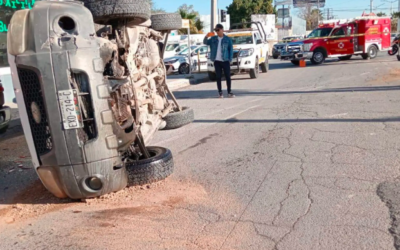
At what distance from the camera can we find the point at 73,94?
3.43m

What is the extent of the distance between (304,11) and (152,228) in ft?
314

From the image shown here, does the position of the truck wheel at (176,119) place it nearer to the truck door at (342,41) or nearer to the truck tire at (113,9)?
the truck tire at (113,9)

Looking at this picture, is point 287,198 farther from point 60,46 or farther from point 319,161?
point 60,46

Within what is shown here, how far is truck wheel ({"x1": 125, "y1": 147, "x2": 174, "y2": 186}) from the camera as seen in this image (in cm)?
427

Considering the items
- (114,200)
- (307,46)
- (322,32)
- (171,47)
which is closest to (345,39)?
(322,32)

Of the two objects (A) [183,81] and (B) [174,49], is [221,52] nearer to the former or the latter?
(A) [183,81]

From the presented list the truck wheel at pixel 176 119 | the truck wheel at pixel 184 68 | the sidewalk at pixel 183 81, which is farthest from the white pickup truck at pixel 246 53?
the truck wheel at pixel 176 119

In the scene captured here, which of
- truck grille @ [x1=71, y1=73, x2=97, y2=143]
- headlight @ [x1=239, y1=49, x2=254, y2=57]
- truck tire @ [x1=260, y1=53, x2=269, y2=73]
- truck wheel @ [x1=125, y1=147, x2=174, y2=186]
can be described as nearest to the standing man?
headlight @ [x1=239, y1=49, x2=254, y2=57]

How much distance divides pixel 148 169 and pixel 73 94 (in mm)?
1239

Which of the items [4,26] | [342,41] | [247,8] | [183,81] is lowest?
[183,81]

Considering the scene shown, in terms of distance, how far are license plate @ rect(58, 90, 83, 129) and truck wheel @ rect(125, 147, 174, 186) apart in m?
0.95

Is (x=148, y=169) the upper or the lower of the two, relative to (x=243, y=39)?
lower

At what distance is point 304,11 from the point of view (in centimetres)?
9250

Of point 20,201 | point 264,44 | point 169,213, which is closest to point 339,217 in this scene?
point 169,213
